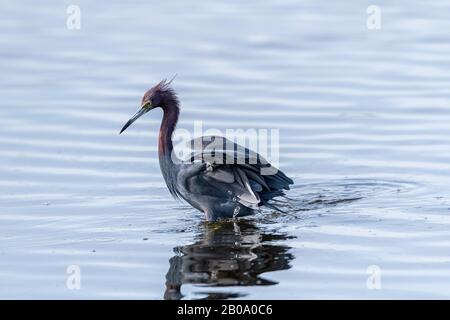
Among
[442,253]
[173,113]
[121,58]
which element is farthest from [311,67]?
[442,253]

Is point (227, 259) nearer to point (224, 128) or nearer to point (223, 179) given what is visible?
point (223, 179)

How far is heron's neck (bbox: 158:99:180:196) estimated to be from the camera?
37.8 ft

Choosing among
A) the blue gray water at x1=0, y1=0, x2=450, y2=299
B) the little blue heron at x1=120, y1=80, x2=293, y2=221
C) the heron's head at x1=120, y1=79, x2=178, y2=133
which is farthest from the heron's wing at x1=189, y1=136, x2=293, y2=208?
the heron's head at x1=120, y1=79, x2=178, y2=133

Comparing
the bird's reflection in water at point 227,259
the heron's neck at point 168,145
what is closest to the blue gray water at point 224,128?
the bird's reflection in water at point 227,259

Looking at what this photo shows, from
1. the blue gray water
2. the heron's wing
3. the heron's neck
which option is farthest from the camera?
the heron's neck

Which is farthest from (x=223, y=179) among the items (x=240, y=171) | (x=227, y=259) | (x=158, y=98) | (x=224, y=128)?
(x=224, y=128)

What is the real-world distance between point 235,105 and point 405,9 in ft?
22.0

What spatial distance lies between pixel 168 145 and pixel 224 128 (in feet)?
8.03

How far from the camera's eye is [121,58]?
17.4 metres

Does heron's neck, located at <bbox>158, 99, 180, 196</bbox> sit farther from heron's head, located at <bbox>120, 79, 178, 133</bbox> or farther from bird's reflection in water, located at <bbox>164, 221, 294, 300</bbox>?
bird's reflection in water, located at <bbox>164, 221, 294, 300</bbox>

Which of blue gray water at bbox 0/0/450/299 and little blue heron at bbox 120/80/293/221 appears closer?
blue gray water at bbox 0/0/450/299

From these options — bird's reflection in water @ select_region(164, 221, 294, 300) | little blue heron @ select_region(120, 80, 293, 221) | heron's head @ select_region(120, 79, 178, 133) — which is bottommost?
bird's reflection in water @ select_region(164, 221, 294, 300)

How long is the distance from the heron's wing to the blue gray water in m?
0.31

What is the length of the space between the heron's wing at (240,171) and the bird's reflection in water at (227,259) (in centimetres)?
38
